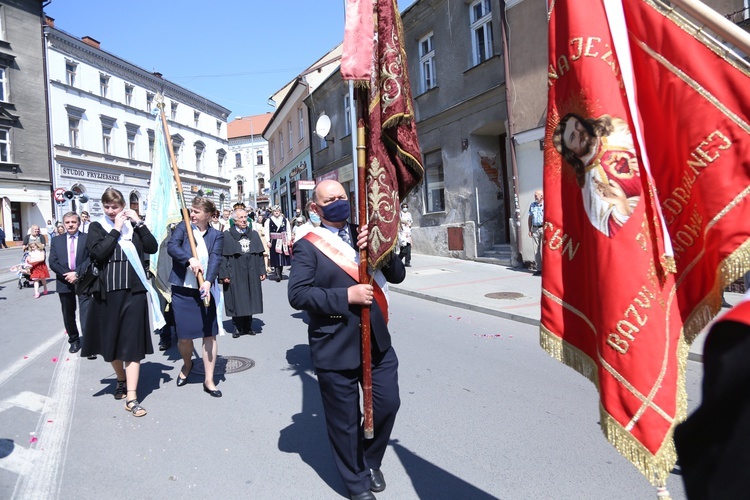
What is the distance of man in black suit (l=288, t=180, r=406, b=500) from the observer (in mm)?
2855

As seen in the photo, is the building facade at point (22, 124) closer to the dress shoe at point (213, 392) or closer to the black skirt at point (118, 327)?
the black skirt at point (118, 327)

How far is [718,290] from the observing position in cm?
161

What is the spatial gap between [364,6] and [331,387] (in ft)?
6.66

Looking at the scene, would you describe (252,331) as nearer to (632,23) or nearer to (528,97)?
(632,23)

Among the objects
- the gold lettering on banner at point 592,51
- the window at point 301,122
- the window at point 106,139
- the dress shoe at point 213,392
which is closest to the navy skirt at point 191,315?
the dress shoe at point 213,392

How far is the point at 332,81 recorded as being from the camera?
24.6m

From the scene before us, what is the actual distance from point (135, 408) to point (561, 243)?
13.1 ft

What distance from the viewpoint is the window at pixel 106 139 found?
39.3m

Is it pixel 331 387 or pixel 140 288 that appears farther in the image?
pixel 140 288

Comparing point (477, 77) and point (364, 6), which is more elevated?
point (477, 77)

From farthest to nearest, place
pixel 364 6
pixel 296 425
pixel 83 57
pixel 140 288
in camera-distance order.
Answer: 1. pixel 83 57
2. pixel 140 288
3. pixel 296 425
4. pixel 364 6

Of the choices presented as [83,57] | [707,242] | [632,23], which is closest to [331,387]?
[707,242]

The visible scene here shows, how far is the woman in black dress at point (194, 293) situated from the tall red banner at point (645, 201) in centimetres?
381

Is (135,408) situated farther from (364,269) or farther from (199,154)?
(199,154)
